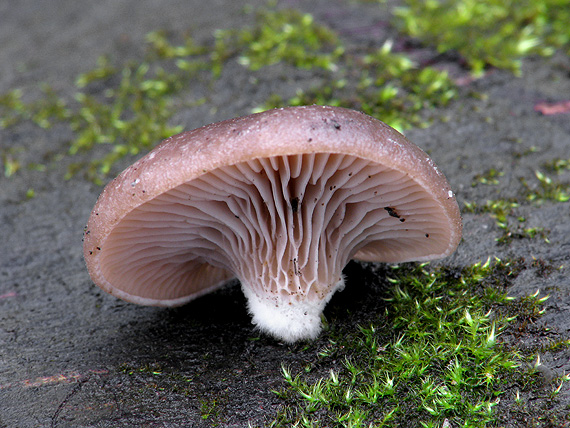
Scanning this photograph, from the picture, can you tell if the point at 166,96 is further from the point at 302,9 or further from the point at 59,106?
the point at 302,9

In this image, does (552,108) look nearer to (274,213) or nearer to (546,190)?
(546,190)

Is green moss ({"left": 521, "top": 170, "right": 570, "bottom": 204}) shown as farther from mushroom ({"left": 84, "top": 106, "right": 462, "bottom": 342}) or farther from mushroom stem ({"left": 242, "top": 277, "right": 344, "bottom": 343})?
mushroom stem ({"left": 242, "top": 277, "right": 344, "bottom": 343})

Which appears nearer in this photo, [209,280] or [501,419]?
[501,419]

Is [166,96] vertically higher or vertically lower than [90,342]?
higher

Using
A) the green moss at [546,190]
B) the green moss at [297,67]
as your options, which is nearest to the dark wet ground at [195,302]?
the green moss at [546,190]

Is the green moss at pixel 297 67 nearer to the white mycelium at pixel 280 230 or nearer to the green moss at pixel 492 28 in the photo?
the green moss at pixel 492 28

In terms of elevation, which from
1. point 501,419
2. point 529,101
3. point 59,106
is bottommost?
point 501,419

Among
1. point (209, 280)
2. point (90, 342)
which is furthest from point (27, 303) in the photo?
point (209, 280)
